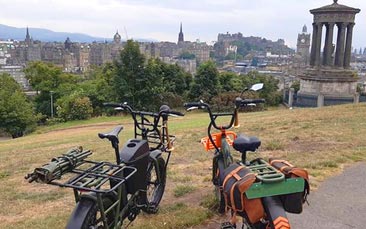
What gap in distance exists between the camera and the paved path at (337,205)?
4.12m

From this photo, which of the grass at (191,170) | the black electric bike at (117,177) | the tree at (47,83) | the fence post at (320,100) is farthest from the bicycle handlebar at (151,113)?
the tree at (47,83)

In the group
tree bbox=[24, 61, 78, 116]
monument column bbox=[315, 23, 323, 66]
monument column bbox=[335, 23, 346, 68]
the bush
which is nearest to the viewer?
monument column bbox=[335, 23, 346, 68]

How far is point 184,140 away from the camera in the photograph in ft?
30.5

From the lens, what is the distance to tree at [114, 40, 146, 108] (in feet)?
88.5

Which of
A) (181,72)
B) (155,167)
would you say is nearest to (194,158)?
(155,167)

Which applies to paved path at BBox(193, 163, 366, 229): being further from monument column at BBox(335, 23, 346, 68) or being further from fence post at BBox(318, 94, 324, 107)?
monument column at BBox(335, 23, 346, 68)

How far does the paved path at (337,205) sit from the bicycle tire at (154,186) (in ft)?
5.01

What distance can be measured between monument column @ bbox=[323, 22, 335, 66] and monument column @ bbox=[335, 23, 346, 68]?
44 cm

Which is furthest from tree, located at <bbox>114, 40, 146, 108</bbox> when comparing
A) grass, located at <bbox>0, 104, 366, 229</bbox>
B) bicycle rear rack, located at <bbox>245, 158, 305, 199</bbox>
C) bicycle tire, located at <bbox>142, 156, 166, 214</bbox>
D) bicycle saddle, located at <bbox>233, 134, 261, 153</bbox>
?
bicycle rear rack, located at <bbox>245, 158, 305, 199</bbox>

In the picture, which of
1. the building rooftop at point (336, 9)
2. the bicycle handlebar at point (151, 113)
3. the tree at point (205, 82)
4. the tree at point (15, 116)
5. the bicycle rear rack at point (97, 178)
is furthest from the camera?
the tree at point (205, 82)

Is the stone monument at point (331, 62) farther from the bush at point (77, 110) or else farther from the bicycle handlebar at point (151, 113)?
the bicycle handlebar at point (151, 113)

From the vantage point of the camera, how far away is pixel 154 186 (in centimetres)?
441

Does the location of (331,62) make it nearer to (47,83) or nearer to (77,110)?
(77,110)

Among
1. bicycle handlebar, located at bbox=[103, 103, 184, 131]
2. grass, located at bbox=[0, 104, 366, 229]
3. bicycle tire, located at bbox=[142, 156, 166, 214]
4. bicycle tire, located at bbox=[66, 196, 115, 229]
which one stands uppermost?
bicycle handlebar, located at bbox=[103, 103, 184, 131]
